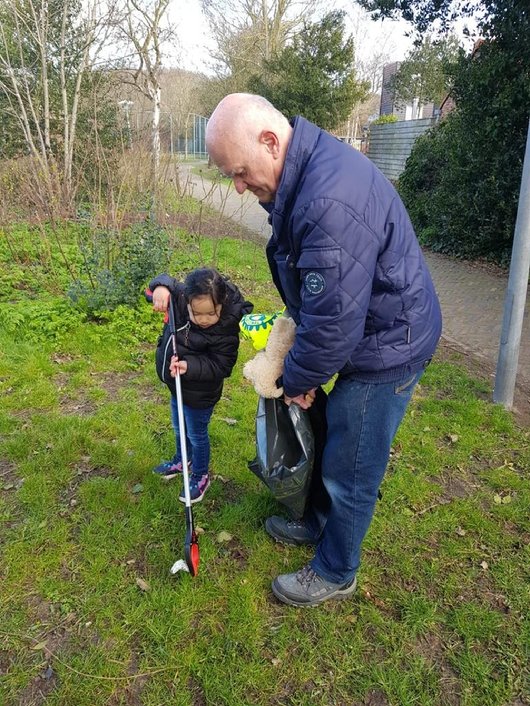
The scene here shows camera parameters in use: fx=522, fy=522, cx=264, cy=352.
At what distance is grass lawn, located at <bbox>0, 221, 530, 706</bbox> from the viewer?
A: 2254mm

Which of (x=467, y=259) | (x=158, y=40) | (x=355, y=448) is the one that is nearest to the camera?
(x=355, y=448)

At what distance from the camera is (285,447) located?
254cm

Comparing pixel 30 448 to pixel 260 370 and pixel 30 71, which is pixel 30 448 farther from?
pixel 30 71

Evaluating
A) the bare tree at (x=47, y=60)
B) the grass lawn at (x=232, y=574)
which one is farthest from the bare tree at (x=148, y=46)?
the grass lawn at (x=232, y=574)

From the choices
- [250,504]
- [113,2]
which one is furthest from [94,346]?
[113,2]

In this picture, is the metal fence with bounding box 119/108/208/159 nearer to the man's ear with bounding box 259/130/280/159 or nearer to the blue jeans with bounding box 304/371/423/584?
the man's ear with bounding box 259/130/280/159

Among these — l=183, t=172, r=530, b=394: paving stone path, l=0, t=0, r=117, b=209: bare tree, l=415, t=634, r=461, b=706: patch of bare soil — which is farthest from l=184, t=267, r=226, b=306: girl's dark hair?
l=0, t=0, r=117, b=209: bare tree

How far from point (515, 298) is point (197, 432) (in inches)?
112

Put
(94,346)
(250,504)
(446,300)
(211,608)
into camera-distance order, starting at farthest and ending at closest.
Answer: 1. (446,300)
2. (94,346)
3. (250,504)
4. (211,608)

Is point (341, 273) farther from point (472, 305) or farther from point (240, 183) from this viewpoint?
point (472, 305)

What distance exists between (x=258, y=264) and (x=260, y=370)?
7.05 metres

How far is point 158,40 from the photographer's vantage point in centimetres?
1552

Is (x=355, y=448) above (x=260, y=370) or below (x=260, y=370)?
below

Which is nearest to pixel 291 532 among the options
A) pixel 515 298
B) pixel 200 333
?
pixel 200 333
